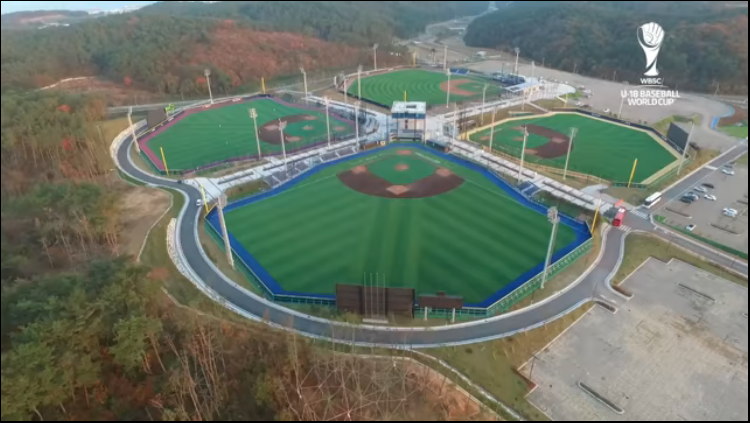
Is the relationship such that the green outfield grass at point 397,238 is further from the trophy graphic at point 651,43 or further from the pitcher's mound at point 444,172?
the trophy graphic at point 651,43

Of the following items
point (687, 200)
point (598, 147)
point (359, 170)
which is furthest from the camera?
point (598, 147)

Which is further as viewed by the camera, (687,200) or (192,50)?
(192,50)

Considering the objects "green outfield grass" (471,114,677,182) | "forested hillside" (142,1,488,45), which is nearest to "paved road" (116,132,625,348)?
"green outfield grass" (471,114,677,182)

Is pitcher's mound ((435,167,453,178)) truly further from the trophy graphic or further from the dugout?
the trophy graphic

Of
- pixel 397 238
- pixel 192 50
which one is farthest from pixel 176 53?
pixel 397 238

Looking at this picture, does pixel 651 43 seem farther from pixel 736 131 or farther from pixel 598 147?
pixel 598 147

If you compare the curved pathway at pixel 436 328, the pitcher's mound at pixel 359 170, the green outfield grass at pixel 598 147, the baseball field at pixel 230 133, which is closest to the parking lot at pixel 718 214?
the curved pathway at pixel 436 328
